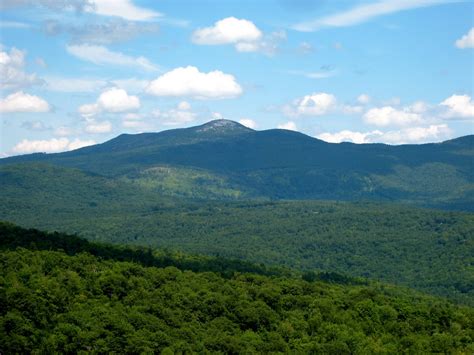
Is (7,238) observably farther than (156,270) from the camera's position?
Yes

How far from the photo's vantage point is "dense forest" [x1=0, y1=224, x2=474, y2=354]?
79.9 meters

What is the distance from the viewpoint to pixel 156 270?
109312mm

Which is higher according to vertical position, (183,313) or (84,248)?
(84,248)

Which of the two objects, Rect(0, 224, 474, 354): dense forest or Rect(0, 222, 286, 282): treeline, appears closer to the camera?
Rect(0, 224, 474, 354): dense forest

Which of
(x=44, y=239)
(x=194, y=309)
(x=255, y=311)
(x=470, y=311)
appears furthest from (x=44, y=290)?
(x=470, y=311)

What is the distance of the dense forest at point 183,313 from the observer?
79.9 metres

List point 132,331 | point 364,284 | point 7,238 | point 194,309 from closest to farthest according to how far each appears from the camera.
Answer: point 132,331, point 194,309, point 7,238, point 364,284

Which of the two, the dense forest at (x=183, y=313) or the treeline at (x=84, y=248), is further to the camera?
the treeline at (x=84, y=248)

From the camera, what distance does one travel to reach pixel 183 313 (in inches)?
3656

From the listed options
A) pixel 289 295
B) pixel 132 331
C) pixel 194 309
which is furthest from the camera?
pixel 289 295

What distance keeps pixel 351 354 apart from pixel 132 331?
906 inches

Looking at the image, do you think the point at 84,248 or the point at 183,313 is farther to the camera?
the point at 84,248

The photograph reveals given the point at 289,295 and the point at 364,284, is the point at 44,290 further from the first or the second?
the point at 364,284

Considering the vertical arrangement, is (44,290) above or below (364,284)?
above
